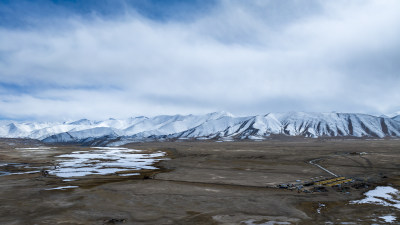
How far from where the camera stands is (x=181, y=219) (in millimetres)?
17781

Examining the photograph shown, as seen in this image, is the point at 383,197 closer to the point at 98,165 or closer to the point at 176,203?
the point at 176,203

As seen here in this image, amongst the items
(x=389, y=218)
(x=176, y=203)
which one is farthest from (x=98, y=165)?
(x=389, y=218)

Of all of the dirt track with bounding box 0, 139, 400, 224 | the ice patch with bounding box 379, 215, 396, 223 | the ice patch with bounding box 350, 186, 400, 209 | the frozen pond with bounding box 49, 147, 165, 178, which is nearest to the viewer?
the ice patch with bounding box 379, 215, 396, 223

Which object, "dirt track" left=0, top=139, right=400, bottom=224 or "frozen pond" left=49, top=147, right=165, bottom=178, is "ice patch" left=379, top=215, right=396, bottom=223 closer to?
"dirt track" left=0, top=139, right=400, bottom=224

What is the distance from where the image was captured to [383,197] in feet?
76.8

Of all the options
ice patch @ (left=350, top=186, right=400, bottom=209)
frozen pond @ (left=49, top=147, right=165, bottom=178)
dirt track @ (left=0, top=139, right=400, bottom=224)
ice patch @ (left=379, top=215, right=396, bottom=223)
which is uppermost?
frozen pond @ (left=49, top=147, right=165, bottom=178)

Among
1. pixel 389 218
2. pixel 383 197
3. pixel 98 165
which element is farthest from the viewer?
pixel 98 165

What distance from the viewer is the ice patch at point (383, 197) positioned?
2157 centimetres

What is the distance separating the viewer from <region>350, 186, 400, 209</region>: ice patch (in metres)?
21.6

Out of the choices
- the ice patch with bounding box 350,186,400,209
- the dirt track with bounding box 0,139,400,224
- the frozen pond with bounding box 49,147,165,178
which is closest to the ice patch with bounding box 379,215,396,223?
the dirt track with bounding box 0,139,400,224

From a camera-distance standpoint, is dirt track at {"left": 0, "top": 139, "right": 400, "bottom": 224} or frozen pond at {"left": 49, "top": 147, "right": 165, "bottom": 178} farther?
frozen pond at {"left": 49, "top": 147, "right": 165, "bottom": 178}

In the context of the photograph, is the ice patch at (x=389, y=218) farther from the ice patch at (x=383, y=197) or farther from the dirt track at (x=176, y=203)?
the ice patch at (x=383, y=197)

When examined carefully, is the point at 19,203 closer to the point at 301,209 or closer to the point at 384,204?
the point at 301,209

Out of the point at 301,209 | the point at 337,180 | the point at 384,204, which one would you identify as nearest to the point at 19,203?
the point at 301,209
